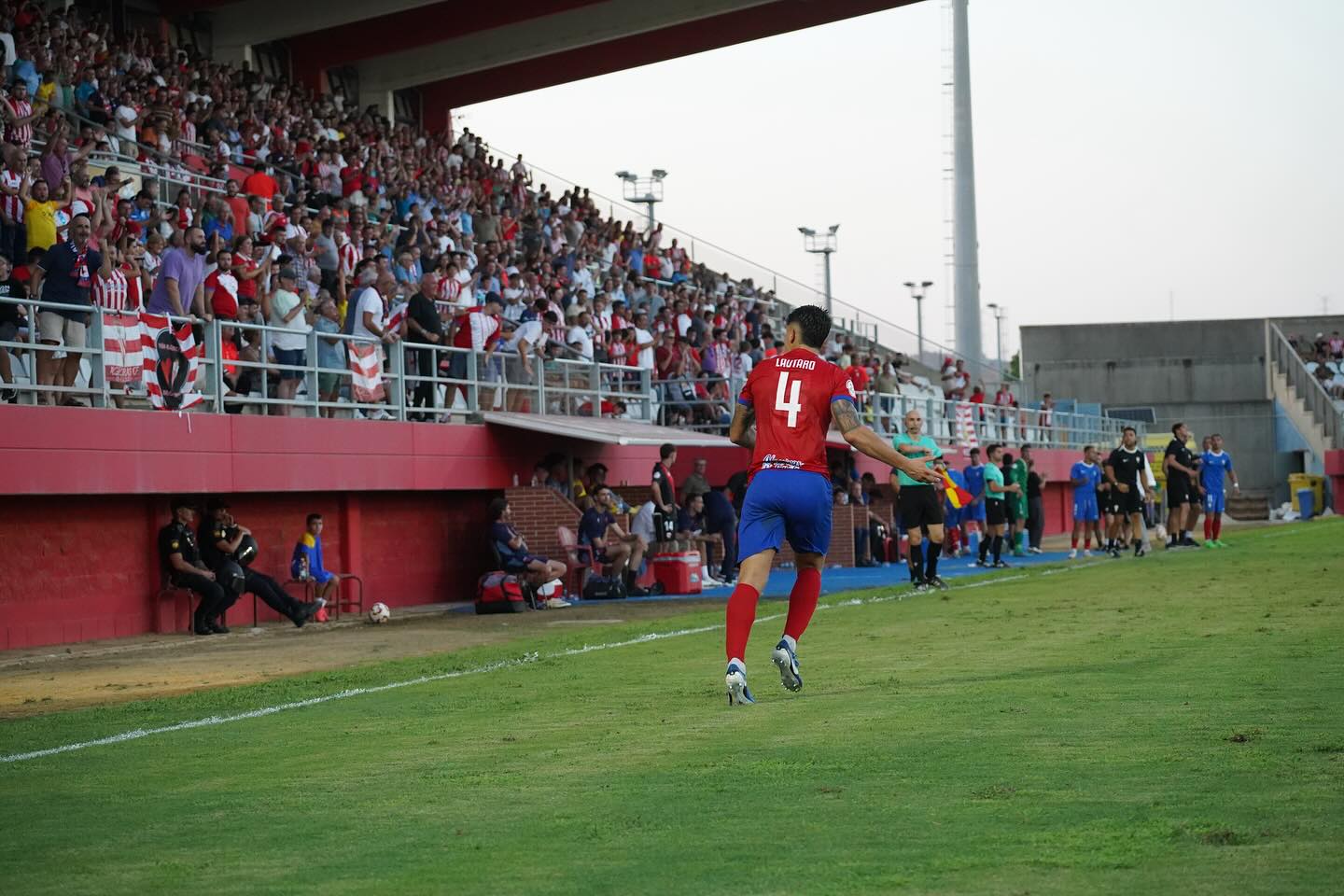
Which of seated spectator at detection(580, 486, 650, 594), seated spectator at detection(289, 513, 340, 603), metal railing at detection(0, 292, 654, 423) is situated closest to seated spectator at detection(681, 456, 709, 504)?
metal railing at detection(0, 292, 654, 423)

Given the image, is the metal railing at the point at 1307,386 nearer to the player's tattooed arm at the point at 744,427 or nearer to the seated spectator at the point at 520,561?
the seated spectator at the point at 520,561

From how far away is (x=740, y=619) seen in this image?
941cm

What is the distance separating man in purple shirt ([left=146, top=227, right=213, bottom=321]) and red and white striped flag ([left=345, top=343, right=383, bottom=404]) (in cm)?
281

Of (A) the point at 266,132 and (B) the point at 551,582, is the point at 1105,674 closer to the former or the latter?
(B) the point at 551,582

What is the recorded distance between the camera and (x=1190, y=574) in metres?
20.6

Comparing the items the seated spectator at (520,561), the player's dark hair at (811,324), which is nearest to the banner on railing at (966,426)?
the seated spectator at (520,561)

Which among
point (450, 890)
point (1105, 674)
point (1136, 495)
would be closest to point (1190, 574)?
point (1136, 495)

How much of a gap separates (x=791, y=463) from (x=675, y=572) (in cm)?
1449

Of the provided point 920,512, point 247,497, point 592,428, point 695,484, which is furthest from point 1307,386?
point 247,497

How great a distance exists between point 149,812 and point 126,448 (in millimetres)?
11502

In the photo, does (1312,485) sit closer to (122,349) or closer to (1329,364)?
(1329,364)

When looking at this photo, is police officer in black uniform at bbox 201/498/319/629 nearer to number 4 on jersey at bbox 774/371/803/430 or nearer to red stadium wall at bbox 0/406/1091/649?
red stadium wall at bbox 0/406/1091/649

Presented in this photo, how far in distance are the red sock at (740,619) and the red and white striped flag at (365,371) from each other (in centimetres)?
1255

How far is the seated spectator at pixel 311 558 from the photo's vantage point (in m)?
20.4
